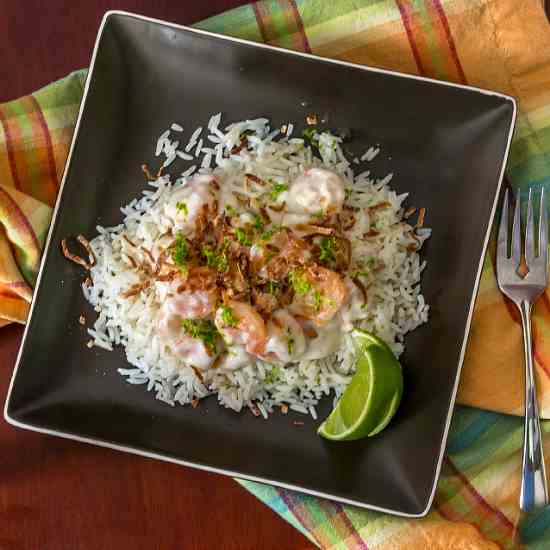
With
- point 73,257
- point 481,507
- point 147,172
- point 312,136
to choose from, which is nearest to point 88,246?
point 73,257

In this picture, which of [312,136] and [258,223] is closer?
[258,223]

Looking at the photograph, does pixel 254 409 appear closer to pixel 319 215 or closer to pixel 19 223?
pixel 319 215

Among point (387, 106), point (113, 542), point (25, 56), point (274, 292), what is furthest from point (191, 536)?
point (25, 56)

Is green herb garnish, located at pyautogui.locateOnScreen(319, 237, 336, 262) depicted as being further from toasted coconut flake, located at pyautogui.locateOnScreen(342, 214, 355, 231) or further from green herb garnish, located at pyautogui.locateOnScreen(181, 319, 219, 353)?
green herb garnish, located at pyautogui.locateOnScreen(181, 319, 219, 353)

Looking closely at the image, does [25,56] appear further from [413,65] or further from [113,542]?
[113,542]

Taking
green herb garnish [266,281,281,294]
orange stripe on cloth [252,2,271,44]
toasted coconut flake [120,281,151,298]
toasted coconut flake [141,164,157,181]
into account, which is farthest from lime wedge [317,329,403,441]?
orange stripe on cloth [252,2,271,44]

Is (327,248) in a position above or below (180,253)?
below

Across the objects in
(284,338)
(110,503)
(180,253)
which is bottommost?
(110,503)

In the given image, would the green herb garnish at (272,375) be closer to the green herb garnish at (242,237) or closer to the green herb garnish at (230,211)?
the green herb garnish at (242,237)
